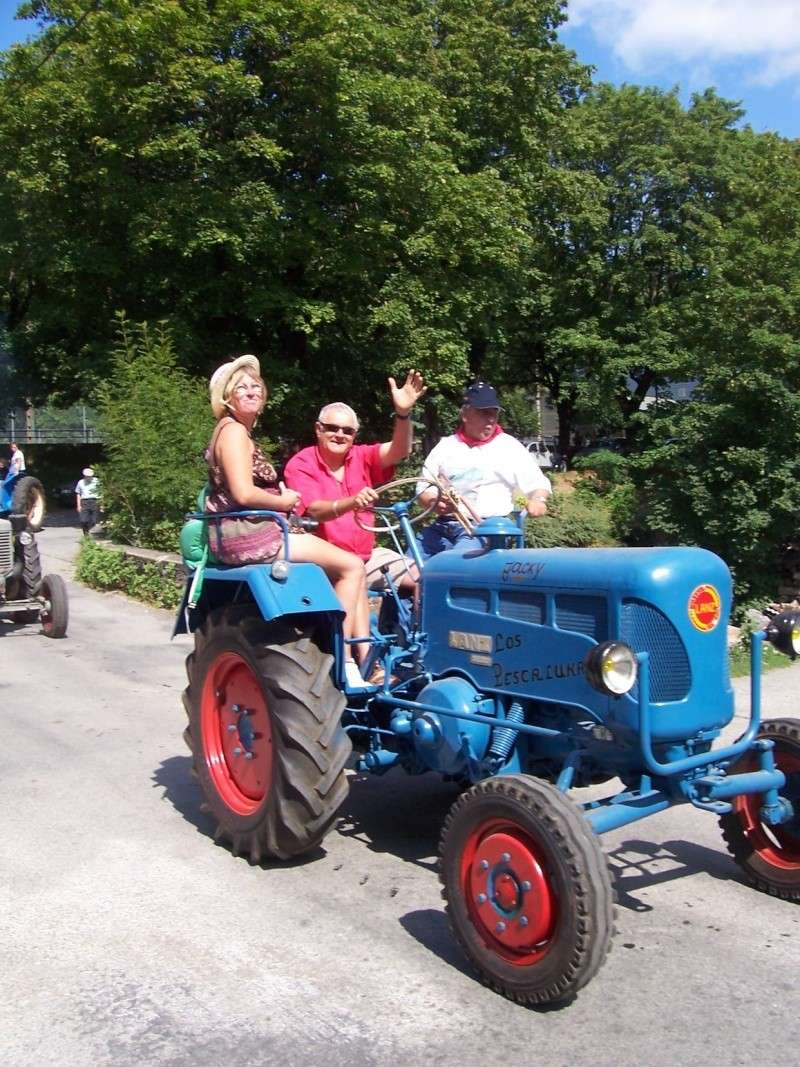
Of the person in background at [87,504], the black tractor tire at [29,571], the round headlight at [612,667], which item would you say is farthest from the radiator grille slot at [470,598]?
the person in background at [87,504]

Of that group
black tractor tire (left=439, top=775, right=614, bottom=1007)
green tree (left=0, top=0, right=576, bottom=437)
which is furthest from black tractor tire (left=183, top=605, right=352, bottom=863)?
green tree (left=0, top=0, right=576, bottom=437)

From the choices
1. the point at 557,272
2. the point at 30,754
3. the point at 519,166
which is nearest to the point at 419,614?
the point at 30,754

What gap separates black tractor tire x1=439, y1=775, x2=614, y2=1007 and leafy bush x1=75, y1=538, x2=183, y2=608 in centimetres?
849

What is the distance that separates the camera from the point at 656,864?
15.7 ft

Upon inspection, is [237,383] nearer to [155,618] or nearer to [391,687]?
[391,687]

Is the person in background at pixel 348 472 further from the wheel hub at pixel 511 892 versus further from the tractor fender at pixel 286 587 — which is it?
the wheel hub at pixel 511 892

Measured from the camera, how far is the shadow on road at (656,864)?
4.55 metres

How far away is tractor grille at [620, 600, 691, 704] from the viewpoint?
367 centimetres

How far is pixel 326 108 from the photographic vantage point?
1961 cm

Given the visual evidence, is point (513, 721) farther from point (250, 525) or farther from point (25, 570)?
point (25, 570)

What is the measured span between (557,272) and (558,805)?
29.2 metres

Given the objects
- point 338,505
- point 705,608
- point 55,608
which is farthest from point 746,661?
point 55,608

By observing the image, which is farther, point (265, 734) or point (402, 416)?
point (402, 416)

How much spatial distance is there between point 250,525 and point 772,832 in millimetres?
2682
